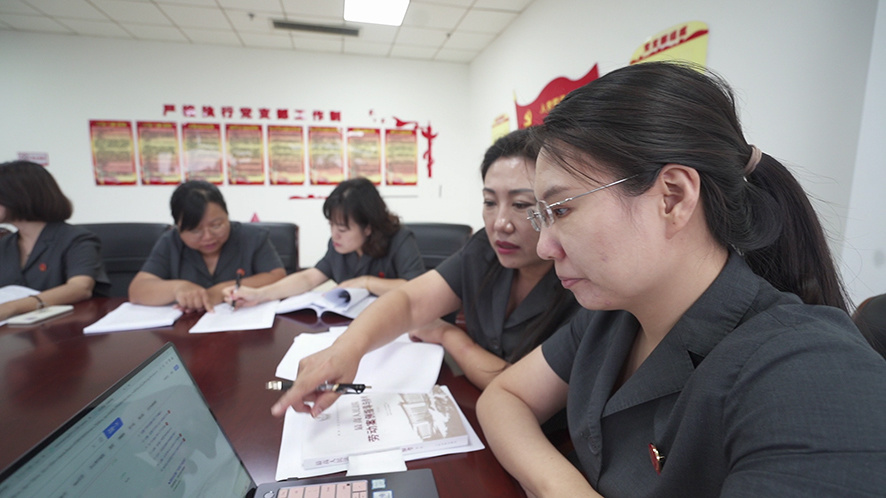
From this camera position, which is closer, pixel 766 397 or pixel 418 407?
pixel 766 397

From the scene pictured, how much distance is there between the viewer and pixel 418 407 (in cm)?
80

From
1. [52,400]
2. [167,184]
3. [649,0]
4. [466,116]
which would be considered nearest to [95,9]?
[167,184]

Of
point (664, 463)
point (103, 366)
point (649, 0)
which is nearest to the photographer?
point (664, 463)

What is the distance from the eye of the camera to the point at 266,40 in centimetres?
358

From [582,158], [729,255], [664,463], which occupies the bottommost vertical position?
[664,463]

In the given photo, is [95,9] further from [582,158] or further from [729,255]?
[729,255]

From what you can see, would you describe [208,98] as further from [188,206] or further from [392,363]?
[392,363]

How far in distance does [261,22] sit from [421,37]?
54.4 inches

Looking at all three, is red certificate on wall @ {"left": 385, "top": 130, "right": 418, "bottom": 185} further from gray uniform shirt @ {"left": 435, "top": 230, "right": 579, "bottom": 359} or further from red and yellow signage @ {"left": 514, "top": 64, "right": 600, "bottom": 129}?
gray uniform shirt @ {"left": 435, "top": 230, "right": 579, "bottom": 359}

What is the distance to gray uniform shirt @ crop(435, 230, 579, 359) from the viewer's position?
3.43 ft

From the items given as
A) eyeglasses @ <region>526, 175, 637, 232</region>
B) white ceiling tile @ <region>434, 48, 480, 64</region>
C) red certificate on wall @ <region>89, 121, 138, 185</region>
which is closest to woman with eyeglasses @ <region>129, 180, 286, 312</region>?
eyeglasses @ <region>526, 175, 637, 232</region>

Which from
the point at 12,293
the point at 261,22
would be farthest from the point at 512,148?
the point at 261,22

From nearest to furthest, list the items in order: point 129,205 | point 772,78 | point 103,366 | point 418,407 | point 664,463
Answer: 1. point 664,463
2. point 418,407
3. point 103,366
4. point 772,78
5. point 129,205

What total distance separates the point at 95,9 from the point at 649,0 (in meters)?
4.01
